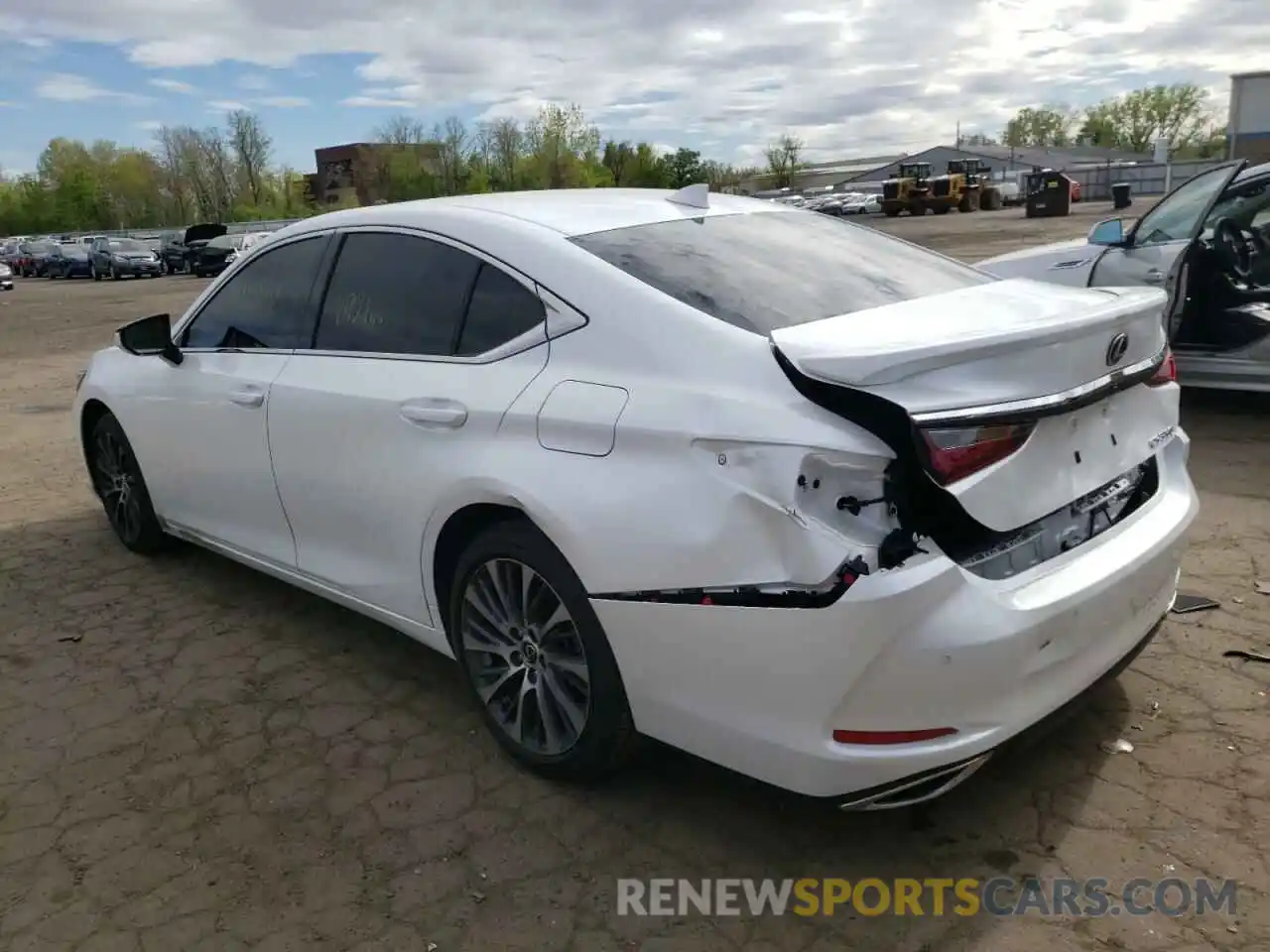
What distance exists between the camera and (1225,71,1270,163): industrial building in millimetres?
46062

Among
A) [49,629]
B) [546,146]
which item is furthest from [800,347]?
[546,146]

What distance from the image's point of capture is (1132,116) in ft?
374

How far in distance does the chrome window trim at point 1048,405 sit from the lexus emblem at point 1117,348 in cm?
3

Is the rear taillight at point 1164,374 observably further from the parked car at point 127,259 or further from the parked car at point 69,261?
the parked car at point 69,261

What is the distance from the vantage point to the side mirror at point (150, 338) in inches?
178

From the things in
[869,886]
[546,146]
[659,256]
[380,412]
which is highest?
[546,146]

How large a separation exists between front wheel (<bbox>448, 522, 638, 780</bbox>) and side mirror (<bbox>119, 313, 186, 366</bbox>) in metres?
2.23

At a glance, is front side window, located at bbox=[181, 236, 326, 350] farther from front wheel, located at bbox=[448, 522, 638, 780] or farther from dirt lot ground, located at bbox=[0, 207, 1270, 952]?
front wheel, located at bbox=[448, 522, 638, 780]

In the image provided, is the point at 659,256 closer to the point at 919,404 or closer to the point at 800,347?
the point at 800,347

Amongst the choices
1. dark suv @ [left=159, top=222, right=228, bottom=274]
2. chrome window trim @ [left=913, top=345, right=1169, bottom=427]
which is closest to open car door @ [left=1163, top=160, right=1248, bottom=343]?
chrome window trim @ [left=913, top=345, right=1169, bottom=427]

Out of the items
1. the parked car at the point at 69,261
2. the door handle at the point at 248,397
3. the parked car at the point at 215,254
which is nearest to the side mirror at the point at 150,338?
the door handle at the point at 248,397

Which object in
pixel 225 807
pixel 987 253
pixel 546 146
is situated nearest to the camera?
pixel 225 807

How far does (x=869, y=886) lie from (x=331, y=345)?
247cm

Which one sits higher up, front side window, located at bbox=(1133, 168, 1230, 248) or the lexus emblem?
front side window, located at bbox=(1133, 168, 1230, 248)
